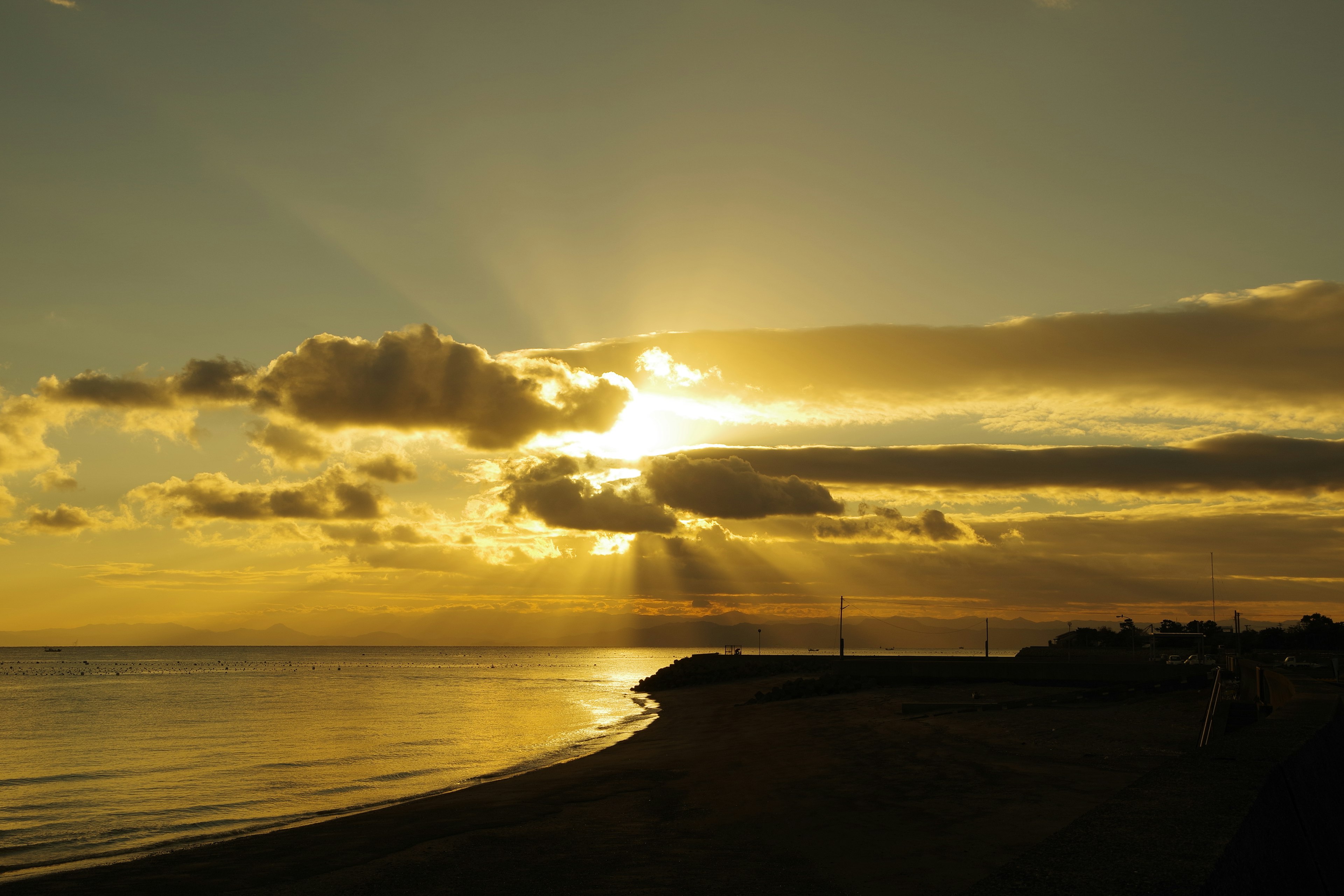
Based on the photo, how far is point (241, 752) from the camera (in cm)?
4106

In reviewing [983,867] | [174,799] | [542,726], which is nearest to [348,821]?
[174,799]

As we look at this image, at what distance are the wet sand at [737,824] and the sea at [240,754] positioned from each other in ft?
12.0

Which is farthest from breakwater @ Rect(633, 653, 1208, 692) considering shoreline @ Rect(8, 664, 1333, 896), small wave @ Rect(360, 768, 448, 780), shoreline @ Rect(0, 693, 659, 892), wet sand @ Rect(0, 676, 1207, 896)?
shoreline @ Rect(0, 693, 659, 892)

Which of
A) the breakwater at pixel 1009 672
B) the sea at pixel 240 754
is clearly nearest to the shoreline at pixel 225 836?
the sea at pixel 240 754

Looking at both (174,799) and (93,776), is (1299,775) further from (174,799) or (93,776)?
(93,776)

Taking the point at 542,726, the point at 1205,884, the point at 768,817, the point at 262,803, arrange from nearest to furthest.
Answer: the point at 1205,884 < the point at 768,817 < the point at 262,803 < the point at 542,726

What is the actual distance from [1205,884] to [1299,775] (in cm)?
571

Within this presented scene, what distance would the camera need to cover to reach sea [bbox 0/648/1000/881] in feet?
78.6

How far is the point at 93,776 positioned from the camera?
112ft

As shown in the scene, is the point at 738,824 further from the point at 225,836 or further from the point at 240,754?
the point at 240,754

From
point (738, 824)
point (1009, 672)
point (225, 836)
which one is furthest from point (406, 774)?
point (1009, 672)

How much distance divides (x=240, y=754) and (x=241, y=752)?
617 mm

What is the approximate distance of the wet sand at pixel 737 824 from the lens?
14023 mm

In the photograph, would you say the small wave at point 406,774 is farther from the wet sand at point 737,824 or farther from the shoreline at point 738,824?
the shoreline at point 738,824
